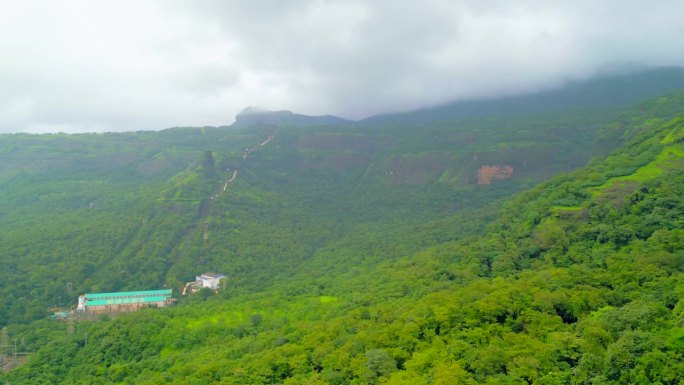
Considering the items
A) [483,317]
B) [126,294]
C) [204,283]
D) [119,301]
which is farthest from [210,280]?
[483,317]

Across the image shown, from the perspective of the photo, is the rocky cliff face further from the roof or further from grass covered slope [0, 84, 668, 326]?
the roof

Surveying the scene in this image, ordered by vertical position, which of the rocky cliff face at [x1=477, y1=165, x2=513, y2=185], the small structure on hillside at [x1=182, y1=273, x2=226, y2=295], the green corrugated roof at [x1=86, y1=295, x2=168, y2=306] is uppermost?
the rocky cliff face at [x1=477, y1=165, x2=513, y2=185]

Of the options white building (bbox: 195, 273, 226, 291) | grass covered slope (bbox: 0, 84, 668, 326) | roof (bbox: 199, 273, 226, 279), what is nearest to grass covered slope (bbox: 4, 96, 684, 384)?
white building (bbox: 195, 273, 226, 291)

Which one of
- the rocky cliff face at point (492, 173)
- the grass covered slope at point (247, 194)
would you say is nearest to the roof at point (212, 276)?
the grass covered slope at point (247, 194)

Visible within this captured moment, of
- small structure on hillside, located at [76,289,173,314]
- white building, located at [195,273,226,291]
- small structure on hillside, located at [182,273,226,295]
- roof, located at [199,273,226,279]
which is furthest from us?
roof, located at [199,273,226,279]

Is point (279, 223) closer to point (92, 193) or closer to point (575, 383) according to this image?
point (92, 193)

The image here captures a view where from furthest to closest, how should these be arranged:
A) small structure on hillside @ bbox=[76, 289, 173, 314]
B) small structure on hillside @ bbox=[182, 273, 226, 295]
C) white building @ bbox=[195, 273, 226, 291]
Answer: white building @ bbox=[195, 273, 226, 291] < small structure on hillside @ bbox=[182, 273, 226, 295] < small structure on hillside @ bbox=[76, 289, 173, 314]

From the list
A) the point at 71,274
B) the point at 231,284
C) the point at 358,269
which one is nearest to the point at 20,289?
the point at 71,274

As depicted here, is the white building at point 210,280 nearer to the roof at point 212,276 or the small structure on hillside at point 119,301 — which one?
the roof at point 212,276

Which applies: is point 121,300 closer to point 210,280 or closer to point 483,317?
point 210,280
